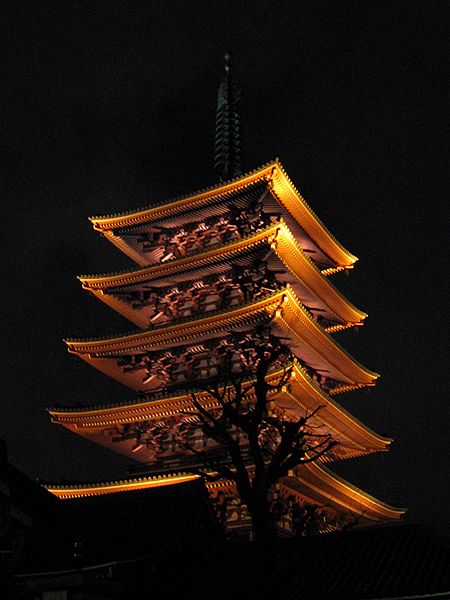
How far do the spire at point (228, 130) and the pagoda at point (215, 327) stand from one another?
21.8 feet

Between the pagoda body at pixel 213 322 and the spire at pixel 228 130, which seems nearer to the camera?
the pagoda body at pixel 213 322

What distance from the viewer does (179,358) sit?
107 feet

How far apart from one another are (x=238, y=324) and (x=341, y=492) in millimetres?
8308

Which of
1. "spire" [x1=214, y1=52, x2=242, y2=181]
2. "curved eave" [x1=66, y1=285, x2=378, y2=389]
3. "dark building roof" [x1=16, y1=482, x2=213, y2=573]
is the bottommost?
"dark building roof" [x1=16, y1=482, x2=213, y2=573]

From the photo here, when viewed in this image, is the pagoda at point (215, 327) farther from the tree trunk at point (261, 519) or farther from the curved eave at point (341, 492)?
the tree trunk at point (261, 519)

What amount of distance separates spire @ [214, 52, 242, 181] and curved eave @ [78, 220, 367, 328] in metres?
8.55

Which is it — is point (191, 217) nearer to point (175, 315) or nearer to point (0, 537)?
point (175, 315)

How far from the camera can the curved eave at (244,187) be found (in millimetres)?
31406

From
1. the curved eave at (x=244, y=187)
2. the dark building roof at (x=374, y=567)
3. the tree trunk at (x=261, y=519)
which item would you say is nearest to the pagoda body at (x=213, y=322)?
the curved eave at (x=244, y=187)

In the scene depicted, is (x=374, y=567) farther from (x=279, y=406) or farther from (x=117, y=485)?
(x=117, y=485)

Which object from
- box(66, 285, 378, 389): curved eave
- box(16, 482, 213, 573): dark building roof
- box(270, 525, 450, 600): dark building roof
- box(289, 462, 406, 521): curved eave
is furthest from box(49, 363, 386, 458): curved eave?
box(270, 525, 450, 600): dark building roof

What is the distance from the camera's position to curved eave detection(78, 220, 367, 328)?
99.1 feet

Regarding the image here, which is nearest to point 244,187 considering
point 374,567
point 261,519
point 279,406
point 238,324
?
point 238,324

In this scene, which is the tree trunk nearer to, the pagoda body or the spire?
the pagoda body
